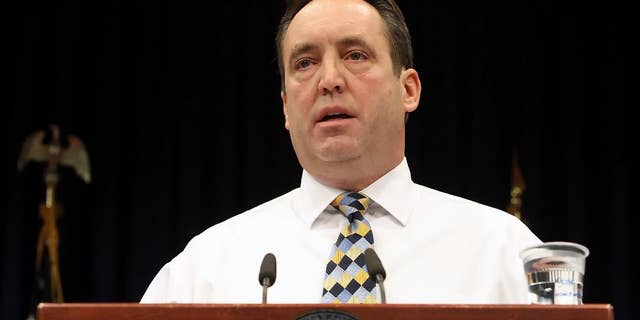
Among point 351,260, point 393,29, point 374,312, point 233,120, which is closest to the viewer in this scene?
point 374,312

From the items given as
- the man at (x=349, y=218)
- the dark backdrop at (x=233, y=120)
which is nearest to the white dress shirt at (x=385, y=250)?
the man at (x=349, y=218)

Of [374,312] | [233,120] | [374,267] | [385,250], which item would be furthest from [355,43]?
[233,120]

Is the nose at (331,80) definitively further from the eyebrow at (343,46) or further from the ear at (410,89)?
the ear at (410,89)

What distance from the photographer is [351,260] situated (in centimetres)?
189

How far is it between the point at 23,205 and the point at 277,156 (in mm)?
988

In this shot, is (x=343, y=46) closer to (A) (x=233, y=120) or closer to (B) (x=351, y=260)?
(B) (x=351, y=260)

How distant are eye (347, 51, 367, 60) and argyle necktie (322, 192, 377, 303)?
0.28 metres

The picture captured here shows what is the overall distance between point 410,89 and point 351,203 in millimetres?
377

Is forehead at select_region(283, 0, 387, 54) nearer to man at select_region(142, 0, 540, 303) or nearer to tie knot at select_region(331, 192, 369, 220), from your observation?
man at select_region(142, 0, 540, 303)

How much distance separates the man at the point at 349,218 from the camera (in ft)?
6.33

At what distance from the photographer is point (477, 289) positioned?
6.24 ft

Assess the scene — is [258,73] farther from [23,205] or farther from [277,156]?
[23,205]

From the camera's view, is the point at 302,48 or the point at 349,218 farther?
the point at 302,48

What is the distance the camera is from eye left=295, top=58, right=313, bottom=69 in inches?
83.3
